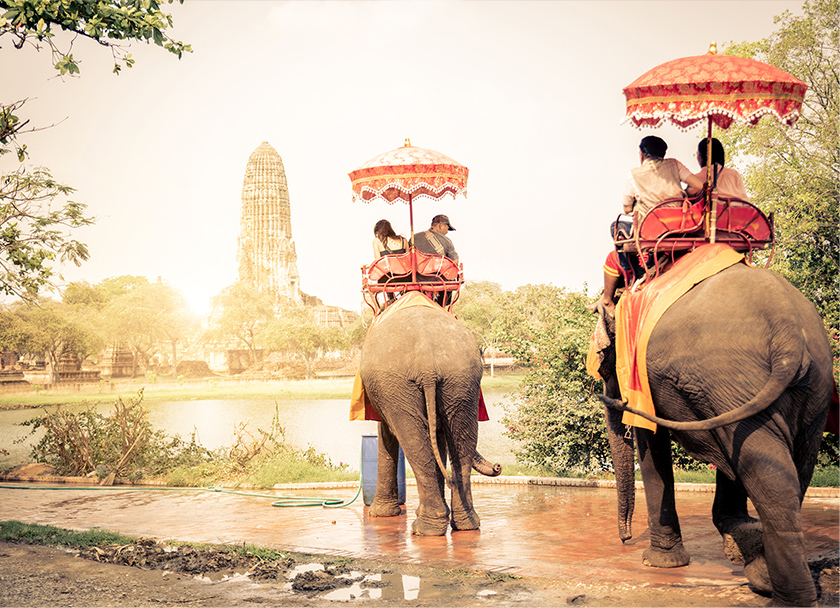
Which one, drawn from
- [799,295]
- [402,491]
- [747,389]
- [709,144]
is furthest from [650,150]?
[402,491]

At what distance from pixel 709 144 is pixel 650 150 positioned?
425mm

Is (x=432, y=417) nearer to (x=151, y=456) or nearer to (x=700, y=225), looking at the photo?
(x=700, y=225)

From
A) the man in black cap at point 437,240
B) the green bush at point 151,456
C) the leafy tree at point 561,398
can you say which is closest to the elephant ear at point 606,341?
the man in black cap at point 437,240

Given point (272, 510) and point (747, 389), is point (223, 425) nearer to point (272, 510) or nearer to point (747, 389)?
point (272, 510)

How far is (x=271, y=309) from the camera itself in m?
65.2

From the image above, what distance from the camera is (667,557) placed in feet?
18.1

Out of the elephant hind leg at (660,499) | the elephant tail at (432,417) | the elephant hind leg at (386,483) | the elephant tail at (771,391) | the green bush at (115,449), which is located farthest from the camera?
the green bush at (115,449)

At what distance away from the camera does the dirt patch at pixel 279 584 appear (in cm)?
491

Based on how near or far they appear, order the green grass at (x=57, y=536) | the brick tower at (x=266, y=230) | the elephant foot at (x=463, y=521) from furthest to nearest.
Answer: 1. the brick tower at (x=266, y=230)
2. the elephant foot at (x=463, y=521)
3. the green grass at (x=57, y=536)

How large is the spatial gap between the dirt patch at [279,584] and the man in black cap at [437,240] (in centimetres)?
328

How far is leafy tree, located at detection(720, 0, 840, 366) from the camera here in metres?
14.0

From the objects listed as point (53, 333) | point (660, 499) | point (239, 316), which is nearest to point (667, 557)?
point (660, 499)

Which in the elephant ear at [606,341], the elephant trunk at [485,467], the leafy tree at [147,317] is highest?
the leafy tree at [147,317]

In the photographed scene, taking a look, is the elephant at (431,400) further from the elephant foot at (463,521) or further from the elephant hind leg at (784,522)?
the elephant hind leg at (784,522)
